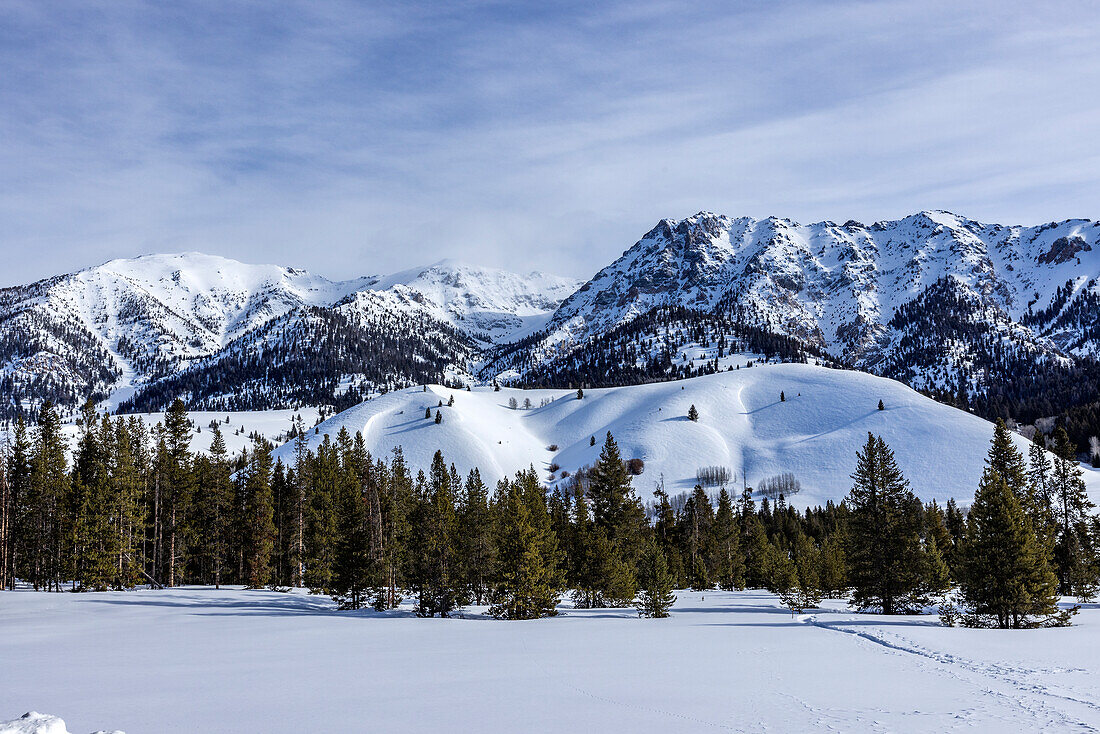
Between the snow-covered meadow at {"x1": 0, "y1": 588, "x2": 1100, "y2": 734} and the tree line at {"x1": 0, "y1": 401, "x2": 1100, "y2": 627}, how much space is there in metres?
5.73

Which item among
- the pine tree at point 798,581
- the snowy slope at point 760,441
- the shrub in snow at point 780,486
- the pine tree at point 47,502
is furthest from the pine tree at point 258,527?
the shrub in snow at point 780,486

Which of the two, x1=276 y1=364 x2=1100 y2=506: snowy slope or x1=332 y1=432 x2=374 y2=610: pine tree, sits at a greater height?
x1=276 y1=364 x2=1100 y2=506: snowy slope

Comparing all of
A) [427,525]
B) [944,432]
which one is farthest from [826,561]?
[944,432]

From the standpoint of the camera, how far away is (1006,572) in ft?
103

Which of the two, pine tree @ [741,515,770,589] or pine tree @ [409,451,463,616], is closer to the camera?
pine tree @ [409,451,463,616]

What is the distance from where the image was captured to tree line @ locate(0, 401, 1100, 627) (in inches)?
1497

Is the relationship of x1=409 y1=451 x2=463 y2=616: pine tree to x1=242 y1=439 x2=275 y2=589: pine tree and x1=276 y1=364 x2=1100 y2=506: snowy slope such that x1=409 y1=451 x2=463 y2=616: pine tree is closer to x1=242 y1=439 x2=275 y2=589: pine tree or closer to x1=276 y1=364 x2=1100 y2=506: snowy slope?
x1=242 y1=439 x2=275 y2=589: pine tree

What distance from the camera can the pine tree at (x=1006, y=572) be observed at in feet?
103

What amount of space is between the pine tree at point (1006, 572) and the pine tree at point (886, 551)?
7.33 meters

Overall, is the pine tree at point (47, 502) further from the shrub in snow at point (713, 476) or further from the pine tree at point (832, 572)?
the shrub in snow at point (713, 476)

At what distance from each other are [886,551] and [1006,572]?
10.2 meters

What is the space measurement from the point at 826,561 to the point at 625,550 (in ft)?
53.4

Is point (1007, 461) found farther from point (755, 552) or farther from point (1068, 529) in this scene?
point (755, 552)

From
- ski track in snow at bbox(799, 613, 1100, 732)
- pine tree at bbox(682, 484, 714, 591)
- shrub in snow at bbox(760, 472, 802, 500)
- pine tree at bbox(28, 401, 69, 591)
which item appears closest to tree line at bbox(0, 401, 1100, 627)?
pine tree at bbox(28, 401, 69, 591)
